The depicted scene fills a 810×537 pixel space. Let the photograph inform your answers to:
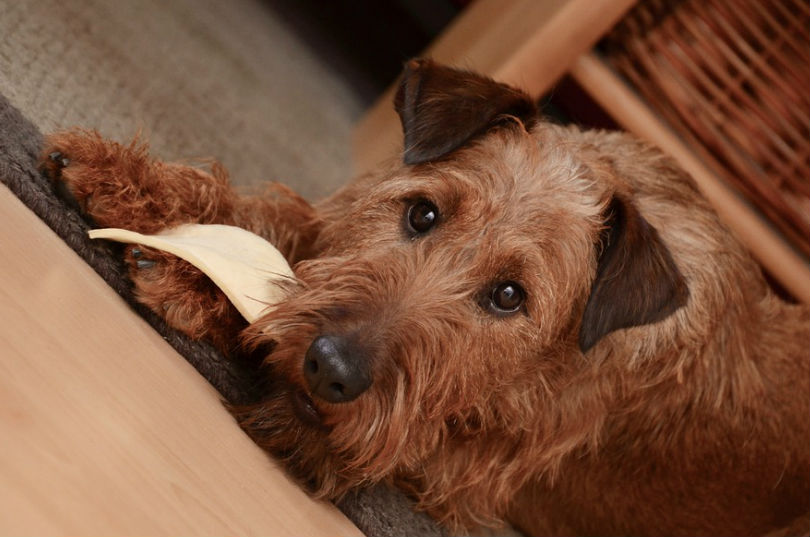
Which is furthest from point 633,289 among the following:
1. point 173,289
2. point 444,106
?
point 173,289

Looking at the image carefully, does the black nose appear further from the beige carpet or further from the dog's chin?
the beige carpet

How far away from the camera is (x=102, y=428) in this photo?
4.51 ft

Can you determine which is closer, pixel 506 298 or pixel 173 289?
pixel 173 289

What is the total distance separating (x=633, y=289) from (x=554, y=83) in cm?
151

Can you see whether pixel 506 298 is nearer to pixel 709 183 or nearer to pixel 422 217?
pixel 422 217

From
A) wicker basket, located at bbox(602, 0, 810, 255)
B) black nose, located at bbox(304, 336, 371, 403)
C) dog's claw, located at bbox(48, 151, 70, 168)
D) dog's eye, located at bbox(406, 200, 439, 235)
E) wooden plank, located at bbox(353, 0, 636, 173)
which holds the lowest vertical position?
dog's claw, located at bbox(48, 151, 70, 168)

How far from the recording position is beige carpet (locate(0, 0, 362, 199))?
2.54 m

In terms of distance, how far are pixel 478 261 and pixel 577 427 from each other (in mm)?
602

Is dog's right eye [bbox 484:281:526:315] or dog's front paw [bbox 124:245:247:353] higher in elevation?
dog's right eye [bbox 484:281:526:315]

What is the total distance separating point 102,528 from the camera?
4.07ft

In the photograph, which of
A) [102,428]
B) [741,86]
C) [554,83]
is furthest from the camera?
[554,83]

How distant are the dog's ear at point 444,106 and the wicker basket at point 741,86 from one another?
124cm

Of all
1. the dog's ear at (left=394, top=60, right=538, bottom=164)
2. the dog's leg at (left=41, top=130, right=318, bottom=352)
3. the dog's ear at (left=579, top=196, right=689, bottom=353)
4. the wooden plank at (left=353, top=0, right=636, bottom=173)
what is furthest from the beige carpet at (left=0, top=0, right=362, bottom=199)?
the dog's ear at (left=579, top=196, right=689, bottom=353)

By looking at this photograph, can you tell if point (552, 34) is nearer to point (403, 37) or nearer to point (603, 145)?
point (603, 145)
